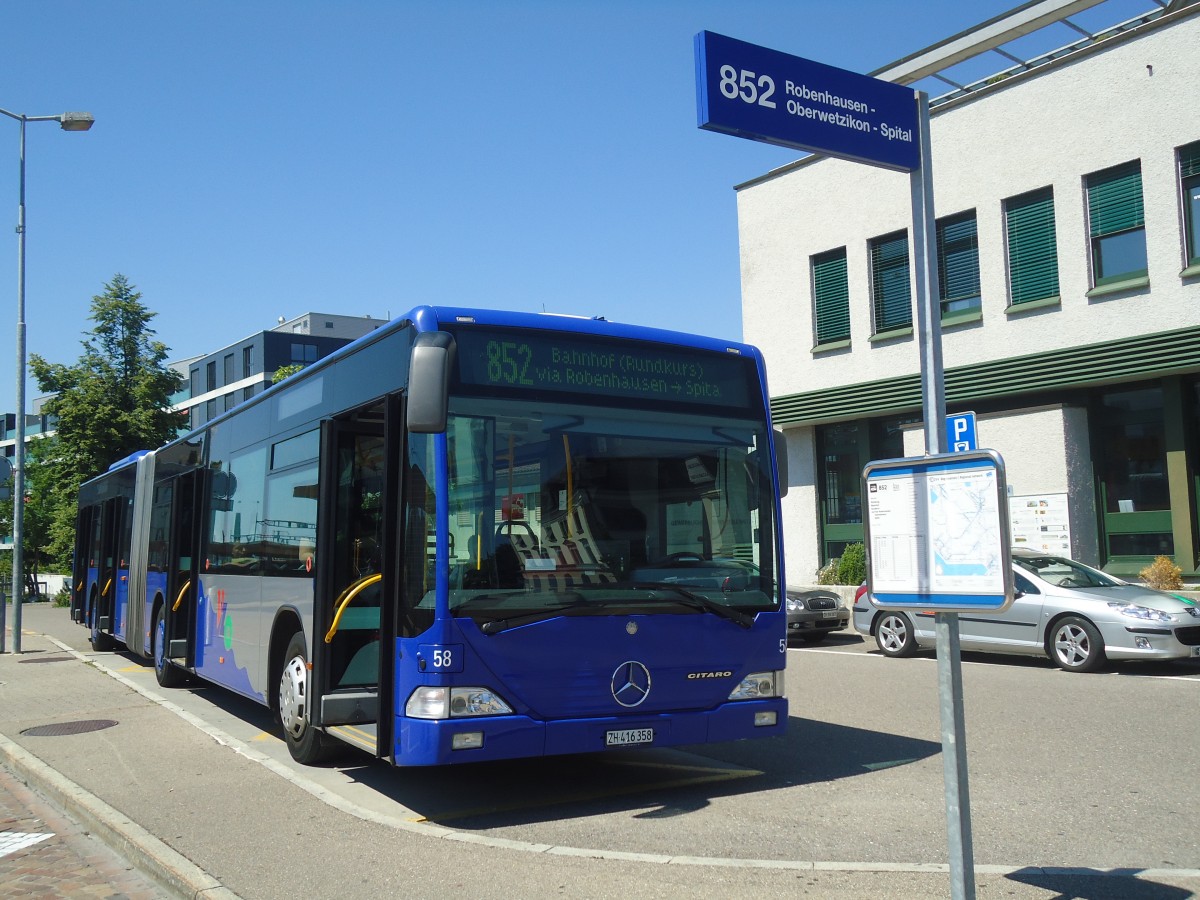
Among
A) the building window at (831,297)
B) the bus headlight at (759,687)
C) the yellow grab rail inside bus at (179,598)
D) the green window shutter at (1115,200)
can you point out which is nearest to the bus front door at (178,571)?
the yellow grab rail inside bus at (179,598)

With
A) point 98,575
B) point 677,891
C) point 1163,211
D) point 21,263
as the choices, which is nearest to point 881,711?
point 677,891

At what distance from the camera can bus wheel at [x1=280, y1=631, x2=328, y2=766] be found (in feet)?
27.0

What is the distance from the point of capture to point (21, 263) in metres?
22.0

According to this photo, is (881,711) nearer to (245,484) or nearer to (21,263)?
(245,484)

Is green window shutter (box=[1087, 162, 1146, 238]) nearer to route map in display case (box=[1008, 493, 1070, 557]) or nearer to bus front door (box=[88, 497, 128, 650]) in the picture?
route map in display case (box=[1008, 493, 1070, 557])

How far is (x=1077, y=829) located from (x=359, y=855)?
13.0ft

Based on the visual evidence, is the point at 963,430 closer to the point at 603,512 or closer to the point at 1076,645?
the point at 1076,645

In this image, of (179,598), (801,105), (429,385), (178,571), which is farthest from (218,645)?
(801,105)

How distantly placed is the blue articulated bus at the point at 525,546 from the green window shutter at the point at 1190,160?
576 inches

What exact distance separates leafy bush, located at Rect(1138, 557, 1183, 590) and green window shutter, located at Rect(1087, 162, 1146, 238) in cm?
598

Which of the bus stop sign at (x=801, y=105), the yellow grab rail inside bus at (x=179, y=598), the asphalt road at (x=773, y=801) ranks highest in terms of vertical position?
the bus stop sign at (x=801, y=105)

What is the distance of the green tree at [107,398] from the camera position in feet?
132

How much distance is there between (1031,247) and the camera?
21.2m

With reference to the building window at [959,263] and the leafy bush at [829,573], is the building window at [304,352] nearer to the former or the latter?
the leafy bush at [829,573]
